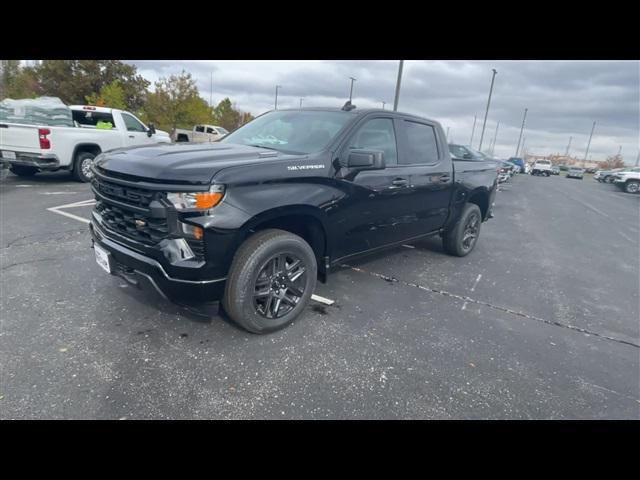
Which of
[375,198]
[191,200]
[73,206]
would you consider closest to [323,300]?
[375,198]

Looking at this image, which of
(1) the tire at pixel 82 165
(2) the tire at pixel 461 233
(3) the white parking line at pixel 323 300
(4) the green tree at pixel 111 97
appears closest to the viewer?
(3) the white parking line at pixel 323 300

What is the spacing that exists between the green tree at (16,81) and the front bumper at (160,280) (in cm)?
2699

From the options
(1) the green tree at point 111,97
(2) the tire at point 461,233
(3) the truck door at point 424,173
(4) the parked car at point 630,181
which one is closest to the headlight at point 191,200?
(3) the truck door at point 424,173

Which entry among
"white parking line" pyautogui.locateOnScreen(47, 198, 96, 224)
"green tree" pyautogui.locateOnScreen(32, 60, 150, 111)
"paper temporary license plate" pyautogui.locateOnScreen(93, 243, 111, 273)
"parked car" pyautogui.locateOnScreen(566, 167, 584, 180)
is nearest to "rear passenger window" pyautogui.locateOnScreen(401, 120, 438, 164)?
"paper temporary license plate" pyautogui.locateOnScreen(93, 243, 111, 273)

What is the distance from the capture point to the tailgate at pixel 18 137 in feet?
26.7

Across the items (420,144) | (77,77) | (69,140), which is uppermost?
(77,77)

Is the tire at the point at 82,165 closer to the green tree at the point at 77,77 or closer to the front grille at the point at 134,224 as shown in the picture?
the front grille at the point at 134,224

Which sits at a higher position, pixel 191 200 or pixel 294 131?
pixel 294 131

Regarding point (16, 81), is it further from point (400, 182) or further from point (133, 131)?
point (400, 182)

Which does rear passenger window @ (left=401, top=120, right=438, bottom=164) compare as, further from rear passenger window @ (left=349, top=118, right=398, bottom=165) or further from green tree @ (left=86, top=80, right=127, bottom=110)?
green tree @ (left=86, top=80, right=127, bottom=110)

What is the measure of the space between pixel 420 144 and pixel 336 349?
107 inches

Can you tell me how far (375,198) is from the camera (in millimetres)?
3705

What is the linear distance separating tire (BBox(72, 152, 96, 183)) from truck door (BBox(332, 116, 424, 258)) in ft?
26.9

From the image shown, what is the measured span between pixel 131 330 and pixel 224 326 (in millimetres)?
722
